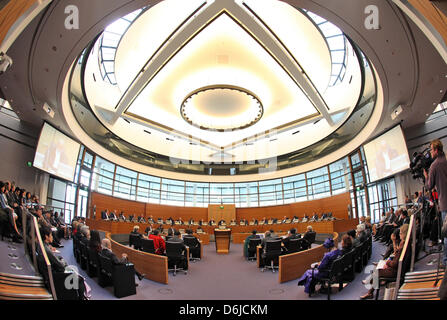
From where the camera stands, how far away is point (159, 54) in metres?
9.13

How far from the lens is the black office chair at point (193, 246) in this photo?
717cm

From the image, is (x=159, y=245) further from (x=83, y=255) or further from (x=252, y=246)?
(x=252, y=246)

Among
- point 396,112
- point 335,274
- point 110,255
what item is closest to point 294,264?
point 335,274

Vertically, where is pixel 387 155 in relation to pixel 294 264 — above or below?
above

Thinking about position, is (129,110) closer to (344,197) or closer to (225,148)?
(225,148)

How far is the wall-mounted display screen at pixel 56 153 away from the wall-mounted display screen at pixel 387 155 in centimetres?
1436

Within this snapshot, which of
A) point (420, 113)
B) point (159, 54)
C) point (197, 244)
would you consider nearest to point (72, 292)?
point (197, 244)

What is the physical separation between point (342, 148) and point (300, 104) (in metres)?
3.54

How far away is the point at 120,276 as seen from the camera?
3531 millimetres

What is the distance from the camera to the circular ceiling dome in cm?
1220

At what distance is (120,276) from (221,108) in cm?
1116

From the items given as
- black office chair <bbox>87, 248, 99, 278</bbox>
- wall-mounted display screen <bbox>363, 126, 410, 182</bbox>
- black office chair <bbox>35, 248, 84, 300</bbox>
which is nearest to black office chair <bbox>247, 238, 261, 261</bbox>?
black office chair <bbox>87, 248, 99, 278</bbox>

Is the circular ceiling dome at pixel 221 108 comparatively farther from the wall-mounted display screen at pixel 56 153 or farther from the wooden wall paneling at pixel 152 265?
the wooden wall paneling at pixel 152 265

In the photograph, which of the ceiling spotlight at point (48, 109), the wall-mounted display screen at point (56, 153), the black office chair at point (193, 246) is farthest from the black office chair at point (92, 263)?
the wall-mounted display screen at point (56, 153)
